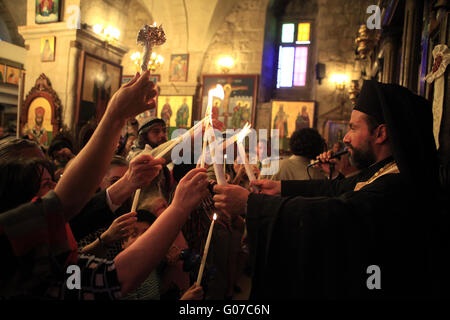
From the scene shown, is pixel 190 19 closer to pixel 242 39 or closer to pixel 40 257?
pixel 242 39

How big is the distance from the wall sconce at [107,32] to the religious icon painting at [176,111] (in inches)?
195

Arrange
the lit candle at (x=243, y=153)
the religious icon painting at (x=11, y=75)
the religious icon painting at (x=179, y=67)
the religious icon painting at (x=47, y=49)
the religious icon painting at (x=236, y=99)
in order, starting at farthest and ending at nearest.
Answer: the religious icon painting at (x=11, y=75)
the religious icon painting at (x=179, y=67)
the religious icon painting at (x=236, y=99)
the religious icon painting at (x=47, y=49)
the lit candle at (x=243, y=153)

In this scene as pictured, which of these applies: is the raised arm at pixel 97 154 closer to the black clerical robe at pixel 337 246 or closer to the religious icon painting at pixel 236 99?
the black clerical robe at pixel 337 246

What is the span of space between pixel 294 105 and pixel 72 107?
7355mm

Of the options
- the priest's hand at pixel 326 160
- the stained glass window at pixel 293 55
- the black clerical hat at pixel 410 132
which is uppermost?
the stained glass window at pixel 293 55

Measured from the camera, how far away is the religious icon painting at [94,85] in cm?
704

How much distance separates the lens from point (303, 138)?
356cm

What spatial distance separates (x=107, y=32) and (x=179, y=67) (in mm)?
5162

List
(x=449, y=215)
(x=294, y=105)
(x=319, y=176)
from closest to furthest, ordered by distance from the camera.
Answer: (x=449, y=215) → (x=319, y=176) → (x=294, y=105)

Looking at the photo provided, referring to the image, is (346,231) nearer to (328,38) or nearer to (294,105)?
(294,105)

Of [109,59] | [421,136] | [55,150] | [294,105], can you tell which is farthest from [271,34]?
[421,136]

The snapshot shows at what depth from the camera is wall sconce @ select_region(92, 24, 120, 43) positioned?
7.12m

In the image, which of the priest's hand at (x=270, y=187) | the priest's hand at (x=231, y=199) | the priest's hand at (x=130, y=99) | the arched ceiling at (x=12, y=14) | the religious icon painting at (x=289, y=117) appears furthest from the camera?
the arched ceiling at (x=12, y=14)

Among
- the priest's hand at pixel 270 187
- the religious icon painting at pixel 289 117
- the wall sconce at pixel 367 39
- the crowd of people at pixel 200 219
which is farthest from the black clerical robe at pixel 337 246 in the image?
the religious icon painting at pixel 289 117
